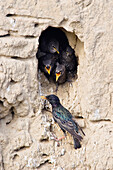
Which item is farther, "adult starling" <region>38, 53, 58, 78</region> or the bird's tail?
"adult starling" <region>38, 53, 58, 78</region>

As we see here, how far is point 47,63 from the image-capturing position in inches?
222

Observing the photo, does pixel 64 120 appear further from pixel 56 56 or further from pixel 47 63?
pixel 56 56

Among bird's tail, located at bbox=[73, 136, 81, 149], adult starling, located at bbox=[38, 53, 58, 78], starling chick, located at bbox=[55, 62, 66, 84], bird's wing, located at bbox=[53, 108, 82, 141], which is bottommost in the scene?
bird's tail, located at bbox=[73, 136, 81, 149]

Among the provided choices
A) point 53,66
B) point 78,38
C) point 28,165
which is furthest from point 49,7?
point 28,165

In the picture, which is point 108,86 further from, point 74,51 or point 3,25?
point 3,25

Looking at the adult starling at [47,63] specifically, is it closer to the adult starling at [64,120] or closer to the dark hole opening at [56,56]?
the dark hole opening at [56,56]

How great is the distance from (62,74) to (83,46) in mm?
614

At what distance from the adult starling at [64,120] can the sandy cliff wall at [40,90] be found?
113 mm

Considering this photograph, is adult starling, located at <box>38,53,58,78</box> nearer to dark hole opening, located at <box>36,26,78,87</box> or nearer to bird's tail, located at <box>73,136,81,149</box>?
dark hole opening, located at <box>36,26,78,87</box>

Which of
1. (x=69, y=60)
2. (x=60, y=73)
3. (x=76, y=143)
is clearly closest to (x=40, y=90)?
(x=60, y=73)

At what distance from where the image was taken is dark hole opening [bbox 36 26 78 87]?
5.69m

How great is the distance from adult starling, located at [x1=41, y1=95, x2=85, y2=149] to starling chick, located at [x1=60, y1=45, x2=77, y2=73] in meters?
0.70

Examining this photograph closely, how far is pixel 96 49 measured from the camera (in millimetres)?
5152

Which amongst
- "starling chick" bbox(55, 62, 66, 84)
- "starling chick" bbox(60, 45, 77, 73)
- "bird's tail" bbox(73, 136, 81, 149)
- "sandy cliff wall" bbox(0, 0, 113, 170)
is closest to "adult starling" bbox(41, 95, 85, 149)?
"bird's tail" bbox(73, 136, 81, 149)
